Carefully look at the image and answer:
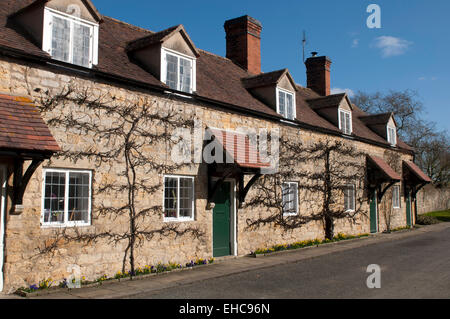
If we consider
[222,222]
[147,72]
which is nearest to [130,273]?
[222,222]

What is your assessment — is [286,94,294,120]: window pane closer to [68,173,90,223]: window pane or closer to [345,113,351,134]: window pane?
[345,113,351,134]: window pane

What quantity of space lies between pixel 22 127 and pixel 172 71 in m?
4.89

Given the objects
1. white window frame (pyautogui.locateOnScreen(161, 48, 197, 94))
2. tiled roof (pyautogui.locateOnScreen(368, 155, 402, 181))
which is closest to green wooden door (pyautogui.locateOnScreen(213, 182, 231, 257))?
white window frame (pyautogui.locateOnScreen(161, 48, 197, 94))

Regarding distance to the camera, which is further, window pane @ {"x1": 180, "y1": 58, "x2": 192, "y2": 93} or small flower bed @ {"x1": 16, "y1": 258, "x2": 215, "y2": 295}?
window pane @ {"x1": 180, "y1": 58, "x2": 192, "y2": 93}

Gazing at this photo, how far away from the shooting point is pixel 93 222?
9.05 meters

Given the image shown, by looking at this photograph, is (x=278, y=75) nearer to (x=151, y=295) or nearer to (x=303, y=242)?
(x=303, y=242)

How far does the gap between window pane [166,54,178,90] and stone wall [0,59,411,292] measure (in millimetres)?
527

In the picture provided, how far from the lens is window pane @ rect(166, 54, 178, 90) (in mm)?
11273

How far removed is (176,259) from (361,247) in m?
8.01

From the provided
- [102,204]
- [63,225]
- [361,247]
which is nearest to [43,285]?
[63,225]

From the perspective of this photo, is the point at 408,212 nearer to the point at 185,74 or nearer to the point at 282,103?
the point at 282,103

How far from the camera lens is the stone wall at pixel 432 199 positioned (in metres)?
35.8

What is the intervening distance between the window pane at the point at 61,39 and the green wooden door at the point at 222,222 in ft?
18.6

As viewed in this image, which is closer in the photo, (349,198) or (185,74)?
(185,74)
